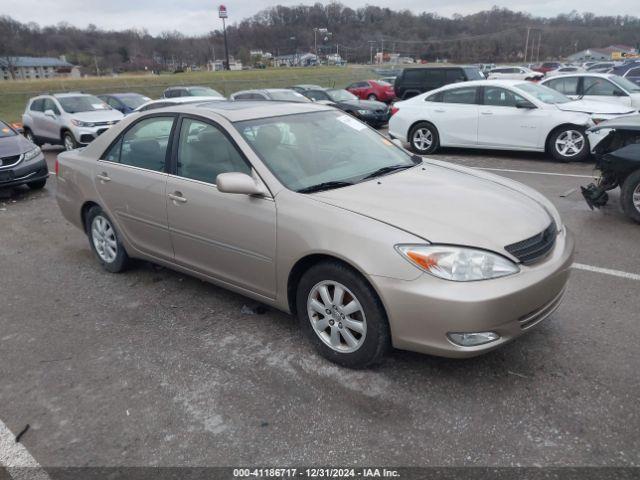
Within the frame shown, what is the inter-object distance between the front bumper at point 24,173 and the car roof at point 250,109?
18.3 ft

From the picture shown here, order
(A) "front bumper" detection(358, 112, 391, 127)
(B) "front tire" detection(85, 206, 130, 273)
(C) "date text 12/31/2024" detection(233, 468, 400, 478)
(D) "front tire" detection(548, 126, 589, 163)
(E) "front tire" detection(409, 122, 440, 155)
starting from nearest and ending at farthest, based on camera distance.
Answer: (C) "date text 12/31/2024" detection(233, 468, 400, 478)
(B) "front tire" detection(85, 206, 130, 273)
(D) "front tire" detection(548, 126, 589, 163)
(E) "front tire" detection(409, 122, 440, 155)
(A) "front bumper" detection(358, 112, 391, 127)

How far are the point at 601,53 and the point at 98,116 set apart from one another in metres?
92.5

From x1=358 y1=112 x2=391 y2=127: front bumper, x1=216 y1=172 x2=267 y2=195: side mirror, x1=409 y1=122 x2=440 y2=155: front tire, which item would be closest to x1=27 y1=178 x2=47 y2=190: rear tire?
x1=216 y1=172 x2=267 y2=195: side mirror

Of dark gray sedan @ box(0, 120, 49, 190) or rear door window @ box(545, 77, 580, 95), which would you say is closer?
dark gray sedan @ box(0, 120, 49, 190)

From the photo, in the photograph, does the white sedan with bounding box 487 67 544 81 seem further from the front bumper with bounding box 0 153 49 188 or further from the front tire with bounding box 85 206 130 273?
the front tire with bounding box 85 206 130 273

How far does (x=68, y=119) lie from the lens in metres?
13.5

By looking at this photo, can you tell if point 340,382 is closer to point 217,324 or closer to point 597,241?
point 217,324

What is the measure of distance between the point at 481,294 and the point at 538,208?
3.56ft

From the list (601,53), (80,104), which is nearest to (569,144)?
(80,104)

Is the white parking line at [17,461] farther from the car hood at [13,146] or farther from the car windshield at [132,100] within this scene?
the car windshield at [132,100]

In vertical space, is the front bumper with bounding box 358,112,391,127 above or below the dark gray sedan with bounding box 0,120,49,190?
below

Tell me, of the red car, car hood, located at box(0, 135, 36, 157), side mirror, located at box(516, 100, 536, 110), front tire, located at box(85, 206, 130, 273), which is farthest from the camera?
the red car

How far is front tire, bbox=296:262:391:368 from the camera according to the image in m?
2.98

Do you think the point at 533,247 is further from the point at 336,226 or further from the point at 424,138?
the point at 424,138
